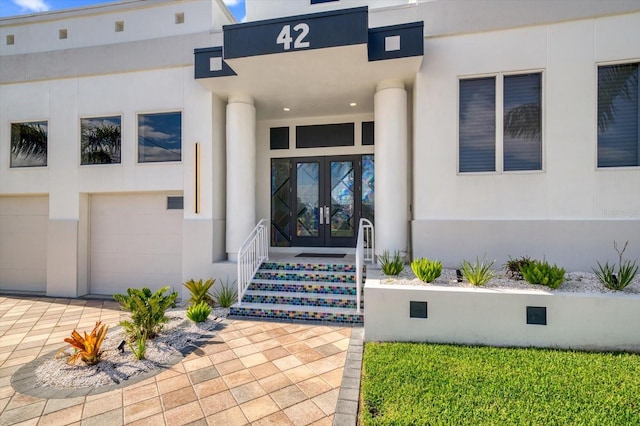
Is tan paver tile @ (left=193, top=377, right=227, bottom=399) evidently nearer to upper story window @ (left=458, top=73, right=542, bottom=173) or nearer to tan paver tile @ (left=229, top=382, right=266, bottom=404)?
tan paver tile @ (left=229, top=382, right=266, bottom=404)

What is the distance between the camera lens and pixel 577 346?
3.62 metres

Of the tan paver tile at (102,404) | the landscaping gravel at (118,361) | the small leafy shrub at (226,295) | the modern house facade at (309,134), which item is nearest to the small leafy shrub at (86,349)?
the landscaping gravel at (118,361)

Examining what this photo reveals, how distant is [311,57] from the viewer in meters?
4.76

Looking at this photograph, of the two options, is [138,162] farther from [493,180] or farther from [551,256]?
[551,256]

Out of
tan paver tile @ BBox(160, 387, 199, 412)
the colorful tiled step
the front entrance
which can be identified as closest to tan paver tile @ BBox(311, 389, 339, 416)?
tan paver tile @ BBox(160, 387, 199, 412)

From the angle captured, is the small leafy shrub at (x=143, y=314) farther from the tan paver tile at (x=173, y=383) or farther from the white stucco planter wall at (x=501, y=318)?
the white stucco planter wall at (x=501, y=318)

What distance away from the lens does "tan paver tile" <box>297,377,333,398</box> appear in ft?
9.33

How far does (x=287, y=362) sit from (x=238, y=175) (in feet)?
12.5

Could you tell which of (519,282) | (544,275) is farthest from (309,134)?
(544,275)

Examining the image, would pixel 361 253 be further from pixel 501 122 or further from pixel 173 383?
pixel 501 122

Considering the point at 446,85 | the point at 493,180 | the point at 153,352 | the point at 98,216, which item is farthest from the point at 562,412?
the point at 98,216

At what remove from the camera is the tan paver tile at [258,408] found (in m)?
2.54

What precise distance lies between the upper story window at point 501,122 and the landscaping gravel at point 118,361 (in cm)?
510

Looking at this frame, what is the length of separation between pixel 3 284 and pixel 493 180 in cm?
1064
